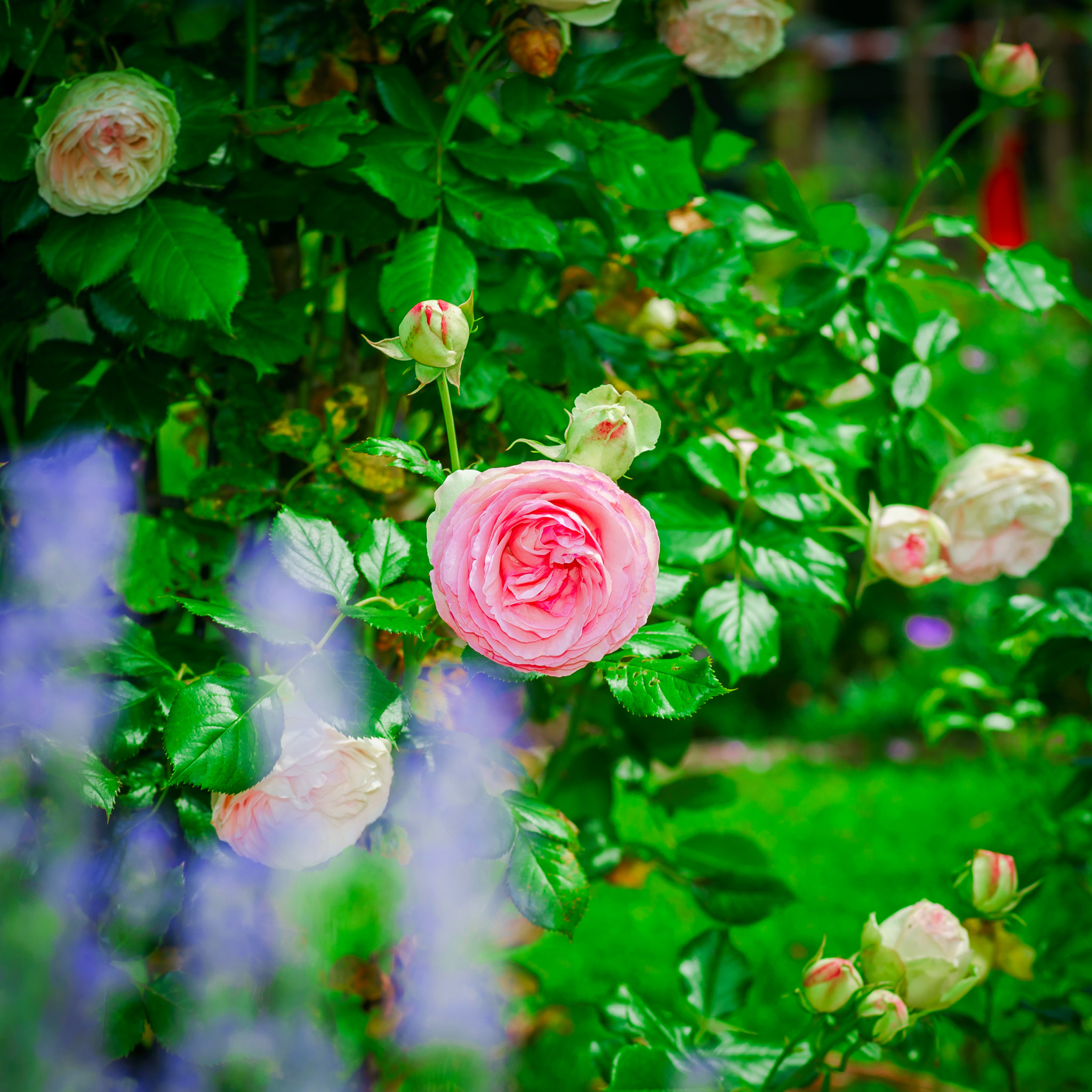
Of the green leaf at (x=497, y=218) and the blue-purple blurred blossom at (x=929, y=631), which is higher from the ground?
the green leaf at (x=497, y=218)

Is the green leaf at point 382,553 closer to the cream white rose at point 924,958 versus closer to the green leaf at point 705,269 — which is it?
the green leaf at point 705,269

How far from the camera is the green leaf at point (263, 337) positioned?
2.61 ft

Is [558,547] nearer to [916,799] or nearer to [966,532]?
[966,532]

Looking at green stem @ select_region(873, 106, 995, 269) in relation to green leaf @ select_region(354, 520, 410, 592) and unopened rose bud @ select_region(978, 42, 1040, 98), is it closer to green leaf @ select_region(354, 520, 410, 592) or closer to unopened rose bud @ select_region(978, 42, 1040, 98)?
unopened rose bud @ select_region(978, 42, 1040, 98)

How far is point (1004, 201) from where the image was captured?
5750mm

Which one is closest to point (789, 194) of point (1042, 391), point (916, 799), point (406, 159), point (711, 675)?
point (406, 159)

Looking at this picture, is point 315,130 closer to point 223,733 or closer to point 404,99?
point 404,99

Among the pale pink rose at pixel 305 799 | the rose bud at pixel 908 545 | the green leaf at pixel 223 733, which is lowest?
the pale pink rose at pixel 305 799

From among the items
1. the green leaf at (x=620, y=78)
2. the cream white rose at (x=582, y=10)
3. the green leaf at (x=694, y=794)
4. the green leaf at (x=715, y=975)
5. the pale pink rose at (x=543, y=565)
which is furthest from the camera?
the green leaf at (x=694, y=794)

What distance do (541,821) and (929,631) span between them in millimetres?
2472

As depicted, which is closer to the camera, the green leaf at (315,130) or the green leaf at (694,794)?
the green leaf at (315,130)

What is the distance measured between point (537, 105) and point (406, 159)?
0.12 meters

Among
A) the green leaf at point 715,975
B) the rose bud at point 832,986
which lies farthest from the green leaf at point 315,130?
the green leaf at point 715,975

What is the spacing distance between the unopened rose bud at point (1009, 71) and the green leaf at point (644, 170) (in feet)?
1.00
